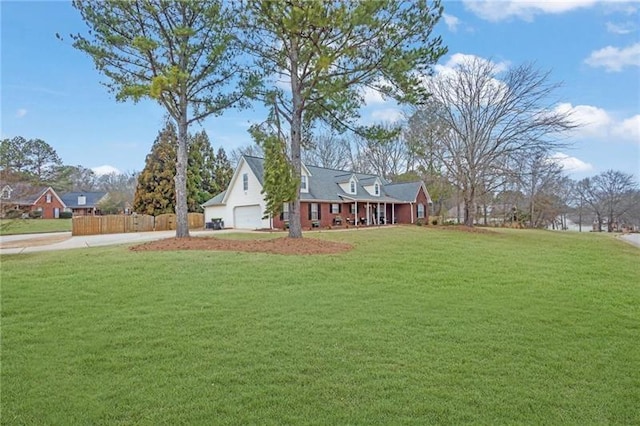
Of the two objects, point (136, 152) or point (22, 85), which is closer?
point (22, 85)

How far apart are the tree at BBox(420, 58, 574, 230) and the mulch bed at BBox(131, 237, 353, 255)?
16.5 meters

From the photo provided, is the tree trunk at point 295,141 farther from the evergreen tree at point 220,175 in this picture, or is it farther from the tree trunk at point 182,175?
the evergreen tree at point 220,175

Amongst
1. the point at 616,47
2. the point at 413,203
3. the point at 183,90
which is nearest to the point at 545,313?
the point at 616,47

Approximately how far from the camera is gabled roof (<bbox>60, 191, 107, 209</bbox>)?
48.9m

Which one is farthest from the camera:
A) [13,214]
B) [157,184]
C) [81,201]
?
[81,201]

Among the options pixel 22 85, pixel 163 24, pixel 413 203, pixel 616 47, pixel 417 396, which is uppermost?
pixel 163 24

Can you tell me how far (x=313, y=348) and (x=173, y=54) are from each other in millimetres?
14042

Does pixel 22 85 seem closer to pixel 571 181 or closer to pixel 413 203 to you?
pixel 413 203

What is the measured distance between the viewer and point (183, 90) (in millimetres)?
14945

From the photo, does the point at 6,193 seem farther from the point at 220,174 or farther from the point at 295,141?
the point at 220,174

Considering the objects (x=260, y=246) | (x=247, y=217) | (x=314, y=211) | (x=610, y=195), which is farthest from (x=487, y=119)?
(x=610, y=195)

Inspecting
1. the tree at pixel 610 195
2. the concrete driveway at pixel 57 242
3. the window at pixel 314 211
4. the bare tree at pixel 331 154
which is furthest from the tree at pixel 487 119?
the tree at pixel 610 195

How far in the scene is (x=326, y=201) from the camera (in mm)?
27297

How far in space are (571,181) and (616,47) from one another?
39724mm
